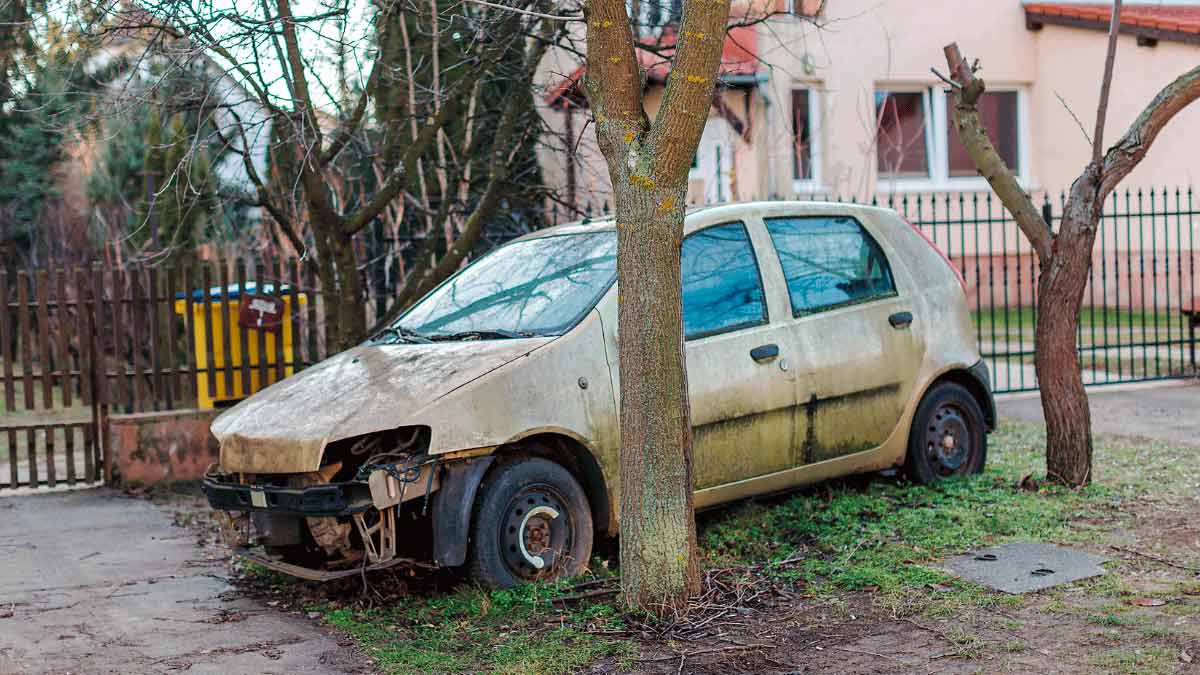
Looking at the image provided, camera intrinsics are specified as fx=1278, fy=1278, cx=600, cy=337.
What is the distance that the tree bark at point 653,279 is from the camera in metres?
5.13

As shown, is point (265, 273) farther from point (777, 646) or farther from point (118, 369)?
point (777, 646)

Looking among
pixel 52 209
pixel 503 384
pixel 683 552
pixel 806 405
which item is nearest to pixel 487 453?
pixel 503 384

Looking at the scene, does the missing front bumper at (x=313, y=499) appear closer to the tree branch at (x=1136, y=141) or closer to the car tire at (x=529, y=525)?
the car tire at (x=529, y=525)

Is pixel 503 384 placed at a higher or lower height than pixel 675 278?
lower

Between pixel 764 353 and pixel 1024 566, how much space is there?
1.64 m

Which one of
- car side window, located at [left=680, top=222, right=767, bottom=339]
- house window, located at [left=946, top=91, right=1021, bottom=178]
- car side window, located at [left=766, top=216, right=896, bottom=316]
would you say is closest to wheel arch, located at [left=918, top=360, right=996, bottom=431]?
car side window, located at [left=766, top=216, right=896, bottom=316]

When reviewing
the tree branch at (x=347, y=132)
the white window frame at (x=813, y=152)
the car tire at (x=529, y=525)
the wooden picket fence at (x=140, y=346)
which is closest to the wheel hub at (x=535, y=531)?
the car tire at (x=529, y=525)

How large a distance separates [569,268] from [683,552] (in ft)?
6.23

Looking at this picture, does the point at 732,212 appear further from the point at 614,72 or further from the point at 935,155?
the point at 935,155

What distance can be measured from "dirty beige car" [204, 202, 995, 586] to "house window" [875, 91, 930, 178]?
1200cm

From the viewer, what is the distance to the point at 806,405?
677 centimetres

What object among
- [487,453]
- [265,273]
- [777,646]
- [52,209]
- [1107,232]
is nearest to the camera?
[777,646]

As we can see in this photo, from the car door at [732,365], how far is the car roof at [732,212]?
0.07 meters

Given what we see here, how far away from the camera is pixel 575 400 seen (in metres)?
5.89
